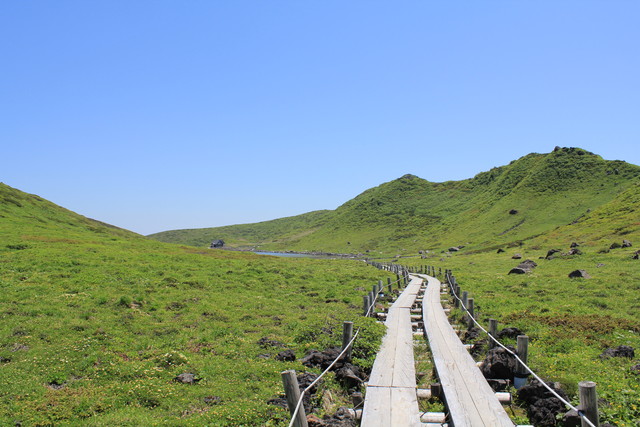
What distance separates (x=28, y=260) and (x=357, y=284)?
28.0 m

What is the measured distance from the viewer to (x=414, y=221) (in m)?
172

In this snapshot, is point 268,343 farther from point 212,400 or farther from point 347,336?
point 212,400

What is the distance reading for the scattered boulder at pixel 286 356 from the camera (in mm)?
15070

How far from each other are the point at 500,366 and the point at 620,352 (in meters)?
5.89

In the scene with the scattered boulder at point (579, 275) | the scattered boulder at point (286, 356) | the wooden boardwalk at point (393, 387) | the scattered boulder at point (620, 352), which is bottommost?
the scattered boulder at point (286, 356)

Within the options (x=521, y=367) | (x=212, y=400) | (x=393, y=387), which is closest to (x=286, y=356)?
(x=212, y=400)

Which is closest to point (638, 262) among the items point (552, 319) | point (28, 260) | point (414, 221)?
point (552, 319)

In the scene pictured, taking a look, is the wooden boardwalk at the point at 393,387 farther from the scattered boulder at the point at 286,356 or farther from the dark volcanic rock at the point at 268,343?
the dark volcanic rock at the point at 268,343

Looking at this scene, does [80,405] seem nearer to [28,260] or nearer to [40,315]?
[40,315]

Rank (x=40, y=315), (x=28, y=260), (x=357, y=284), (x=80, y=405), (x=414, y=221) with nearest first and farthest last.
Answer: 1. (x=80, y=405)
2. (x=40, y=315)
3. (x=28, y=260)
4. (x=357, y=284)
5. (x=414, y=221)

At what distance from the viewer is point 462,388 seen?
399 inches

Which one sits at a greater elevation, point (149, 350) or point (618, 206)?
point (618, 206)

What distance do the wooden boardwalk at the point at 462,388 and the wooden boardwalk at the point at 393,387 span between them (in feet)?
2.76

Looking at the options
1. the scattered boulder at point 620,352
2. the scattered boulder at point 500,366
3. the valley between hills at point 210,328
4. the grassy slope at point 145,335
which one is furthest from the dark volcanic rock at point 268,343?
the scattered boulder at point 620,352
